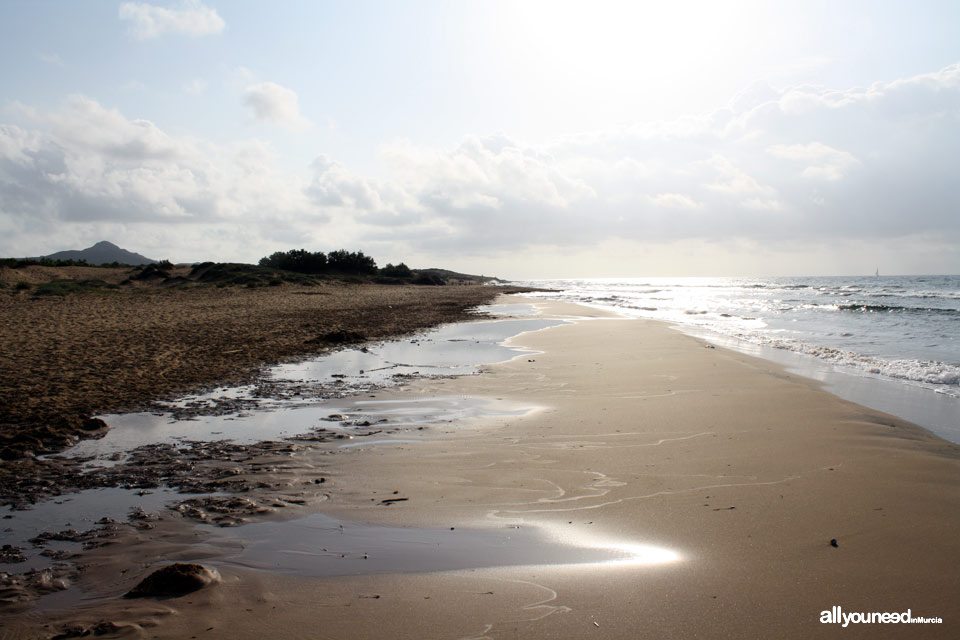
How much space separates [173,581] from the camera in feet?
10.2

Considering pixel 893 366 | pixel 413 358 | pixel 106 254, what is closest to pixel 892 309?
pixel 893 366

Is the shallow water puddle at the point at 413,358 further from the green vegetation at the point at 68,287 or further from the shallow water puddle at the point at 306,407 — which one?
the green vegetation at the point at 68,287

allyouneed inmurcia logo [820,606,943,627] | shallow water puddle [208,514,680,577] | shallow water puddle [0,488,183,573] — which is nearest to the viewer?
allyouneed inmurcia logo [820,606,943,627]

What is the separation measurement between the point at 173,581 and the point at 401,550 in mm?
1361

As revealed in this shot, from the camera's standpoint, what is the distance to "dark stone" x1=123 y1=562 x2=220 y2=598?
3037mm

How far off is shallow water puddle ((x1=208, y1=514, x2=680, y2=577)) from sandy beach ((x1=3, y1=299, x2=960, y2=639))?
0.12 feet

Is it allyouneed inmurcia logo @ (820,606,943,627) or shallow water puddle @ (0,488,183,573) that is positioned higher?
allyouneed inmurcia logo @ (820,606,943,627)

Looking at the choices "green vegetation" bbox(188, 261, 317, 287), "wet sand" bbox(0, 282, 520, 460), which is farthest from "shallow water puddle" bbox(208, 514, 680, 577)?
"green vegetation" bbox(188, 261, 317, 287)

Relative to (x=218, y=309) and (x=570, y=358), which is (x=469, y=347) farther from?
(x=218, y=309)

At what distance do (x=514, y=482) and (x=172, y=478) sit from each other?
3211mm

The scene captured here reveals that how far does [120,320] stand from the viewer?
1639cm

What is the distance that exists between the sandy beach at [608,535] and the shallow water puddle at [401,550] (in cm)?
4

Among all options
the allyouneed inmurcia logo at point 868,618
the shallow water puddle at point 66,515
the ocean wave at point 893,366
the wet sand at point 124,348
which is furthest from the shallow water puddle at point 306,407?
the ocean wave at point 893,366

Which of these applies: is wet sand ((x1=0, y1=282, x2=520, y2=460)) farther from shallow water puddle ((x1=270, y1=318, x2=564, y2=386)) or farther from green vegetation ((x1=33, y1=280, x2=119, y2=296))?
green vegetation ((x1=33, y1=280, x2=119, y2=296))
